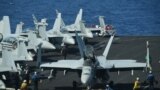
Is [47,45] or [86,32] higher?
[86,32]

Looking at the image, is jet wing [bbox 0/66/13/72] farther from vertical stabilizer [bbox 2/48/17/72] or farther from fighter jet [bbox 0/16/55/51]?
fighter jet [bbox 0/16/55/51]

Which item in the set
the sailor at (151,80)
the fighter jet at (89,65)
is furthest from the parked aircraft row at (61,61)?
the sailor at (151,80)

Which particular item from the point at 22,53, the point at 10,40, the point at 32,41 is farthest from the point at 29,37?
the point at 22,53

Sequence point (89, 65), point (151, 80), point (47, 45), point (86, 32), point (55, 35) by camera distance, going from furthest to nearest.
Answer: point (86, 32), point (55, 35), point (47, 45), point (89, 65), point (151, 80)

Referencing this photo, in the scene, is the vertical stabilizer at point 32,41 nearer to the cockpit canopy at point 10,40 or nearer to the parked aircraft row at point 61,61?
the parked aircraft row at point 61,61

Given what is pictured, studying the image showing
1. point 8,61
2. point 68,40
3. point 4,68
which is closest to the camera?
point 4,68

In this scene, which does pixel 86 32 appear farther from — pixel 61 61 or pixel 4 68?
pixel 4 68

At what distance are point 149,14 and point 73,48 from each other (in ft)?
403

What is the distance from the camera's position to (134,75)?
55.7 metres

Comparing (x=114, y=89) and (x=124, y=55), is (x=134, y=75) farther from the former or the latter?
Answer: (x=124, y=55)

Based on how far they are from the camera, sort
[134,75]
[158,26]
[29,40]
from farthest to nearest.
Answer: [158,26], [29,40], [134,75]

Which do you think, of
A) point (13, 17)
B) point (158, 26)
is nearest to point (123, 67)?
point (158, 26)

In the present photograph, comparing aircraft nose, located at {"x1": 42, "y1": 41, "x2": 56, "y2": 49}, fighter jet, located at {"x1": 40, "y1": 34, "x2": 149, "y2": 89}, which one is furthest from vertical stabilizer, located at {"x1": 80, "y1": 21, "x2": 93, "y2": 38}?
fighter jet, located at {"x1": 40, "y1": 34, "x2": 149, "y2": 89}

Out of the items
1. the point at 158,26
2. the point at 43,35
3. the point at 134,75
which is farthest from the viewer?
the point at 158,26
